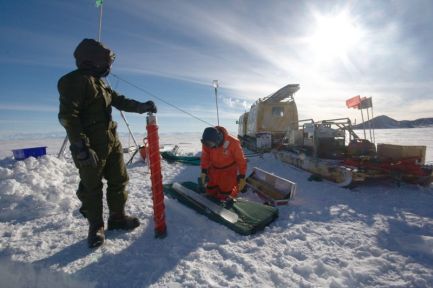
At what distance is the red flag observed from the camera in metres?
8.86

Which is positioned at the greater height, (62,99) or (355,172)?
(62,99)

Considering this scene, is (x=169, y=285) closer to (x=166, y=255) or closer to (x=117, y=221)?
(x=166, y=255)

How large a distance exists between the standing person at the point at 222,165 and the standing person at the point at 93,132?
4.86ft

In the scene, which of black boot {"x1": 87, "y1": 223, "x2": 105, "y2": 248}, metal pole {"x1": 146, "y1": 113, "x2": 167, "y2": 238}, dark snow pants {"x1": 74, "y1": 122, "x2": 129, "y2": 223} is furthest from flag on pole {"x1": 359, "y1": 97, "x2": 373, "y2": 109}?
black boot {"x1": 87, "y1": 223, "x2": 105, "y2": 248}

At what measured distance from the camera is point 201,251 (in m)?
2.61

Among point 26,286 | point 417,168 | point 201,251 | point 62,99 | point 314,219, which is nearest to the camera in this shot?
point 26,286

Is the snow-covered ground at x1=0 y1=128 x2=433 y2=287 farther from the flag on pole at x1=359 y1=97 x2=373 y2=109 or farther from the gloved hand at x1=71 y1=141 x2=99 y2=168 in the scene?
the flag on pole at x1=359 y1=97 x2=373 y2=109

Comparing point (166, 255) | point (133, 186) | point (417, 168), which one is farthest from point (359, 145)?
point (166, 255)

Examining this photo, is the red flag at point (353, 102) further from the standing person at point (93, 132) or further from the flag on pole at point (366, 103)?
the standing person at point (93, 132)

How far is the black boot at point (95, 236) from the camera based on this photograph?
262 centimetres

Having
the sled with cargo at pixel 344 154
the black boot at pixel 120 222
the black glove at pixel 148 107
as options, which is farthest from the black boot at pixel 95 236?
the sled with cargo at pixel 344 154

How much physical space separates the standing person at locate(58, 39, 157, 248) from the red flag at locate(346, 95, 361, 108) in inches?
317

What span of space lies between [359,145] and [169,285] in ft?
21.1

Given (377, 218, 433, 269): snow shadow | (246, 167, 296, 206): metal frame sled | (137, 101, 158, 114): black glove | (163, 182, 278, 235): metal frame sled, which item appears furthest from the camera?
(246, 167, 296, 206): metal frame sled
